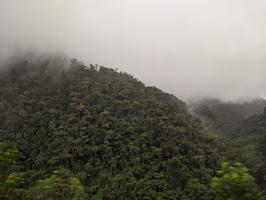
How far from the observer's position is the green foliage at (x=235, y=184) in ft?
25.3

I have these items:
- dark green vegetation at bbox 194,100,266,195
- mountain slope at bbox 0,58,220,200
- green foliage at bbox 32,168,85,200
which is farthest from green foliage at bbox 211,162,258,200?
mountain slope at bbox 0,58,220,200

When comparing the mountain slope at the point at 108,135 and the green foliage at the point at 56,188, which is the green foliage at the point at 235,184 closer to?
the green foliage at the point at 56,188

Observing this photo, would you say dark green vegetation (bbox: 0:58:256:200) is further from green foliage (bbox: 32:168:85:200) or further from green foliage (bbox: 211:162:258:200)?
green foliage (bbox: 211:162:258:200)

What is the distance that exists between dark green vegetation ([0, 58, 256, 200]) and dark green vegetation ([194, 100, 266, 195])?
4.74 m

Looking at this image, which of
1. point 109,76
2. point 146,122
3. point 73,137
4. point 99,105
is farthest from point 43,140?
point 109,76

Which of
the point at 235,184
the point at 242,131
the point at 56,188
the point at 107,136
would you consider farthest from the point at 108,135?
the point at 235,184

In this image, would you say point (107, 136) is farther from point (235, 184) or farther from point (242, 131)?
point (235, 184)

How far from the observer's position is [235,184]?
783 cm

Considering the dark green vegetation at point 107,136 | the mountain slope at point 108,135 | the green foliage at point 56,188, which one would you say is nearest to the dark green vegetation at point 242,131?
the dark green vegetation at point 107,136

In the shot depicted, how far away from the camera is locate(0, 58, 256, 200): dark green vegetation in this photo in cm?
4525

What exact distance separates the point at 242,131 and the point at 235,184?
265ft

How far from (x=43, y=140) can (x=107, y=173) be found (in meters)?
10.3

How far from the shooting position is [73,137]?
2082 inches

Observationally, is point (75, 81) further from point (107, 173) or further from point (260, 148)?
point (260, 148)
